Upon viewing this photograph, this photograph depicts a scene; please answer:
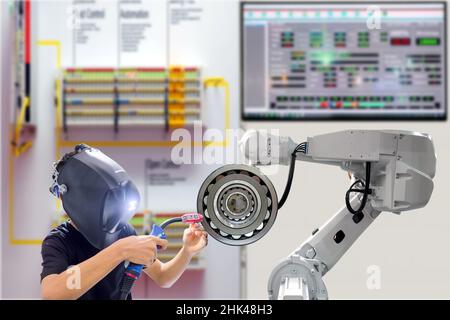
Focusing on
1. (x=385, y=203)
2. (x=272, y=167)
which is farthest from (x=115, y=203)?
Result: (x=385, y=203)

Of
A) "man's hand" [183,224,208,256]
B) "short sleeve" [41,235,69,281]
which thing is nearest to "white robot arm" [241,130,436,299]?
"man's hand" [183,224,208,256]

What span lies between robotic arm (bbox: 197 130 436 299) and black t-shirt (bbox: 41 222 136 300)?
1.11 feet

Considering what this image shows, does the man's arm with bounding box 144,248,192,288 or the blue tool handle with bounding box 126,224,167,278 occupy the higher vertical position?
the blue tool handle with bounding box 126,224,167,278

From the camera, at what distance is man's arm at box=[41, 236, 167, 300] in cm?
153

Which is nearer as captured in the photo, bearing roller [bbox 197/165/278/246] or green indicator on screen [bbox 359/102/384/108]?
bearing roller [bbox 197/165/278/246]

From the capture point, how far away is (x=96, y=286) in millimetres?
1605

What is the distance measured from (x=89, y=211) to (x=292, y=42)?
2.39 m

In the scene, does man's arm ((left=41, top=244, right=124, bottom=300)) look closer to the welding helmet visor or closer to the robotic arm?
the welding helmet visor

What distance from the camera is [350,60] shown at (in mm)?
3590

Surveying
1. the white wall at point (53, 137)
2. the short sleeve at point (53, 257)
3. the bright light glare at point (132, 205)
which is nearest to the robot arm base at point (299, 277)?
the bright light glare at point (132, 205)

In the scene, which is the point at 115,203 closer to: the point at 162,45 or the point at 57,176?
the point at 57,176

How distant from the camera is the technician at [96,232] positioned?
1516 millimetres

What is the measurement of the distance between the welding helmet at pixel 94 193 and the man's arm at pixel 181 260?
7.4 inches
